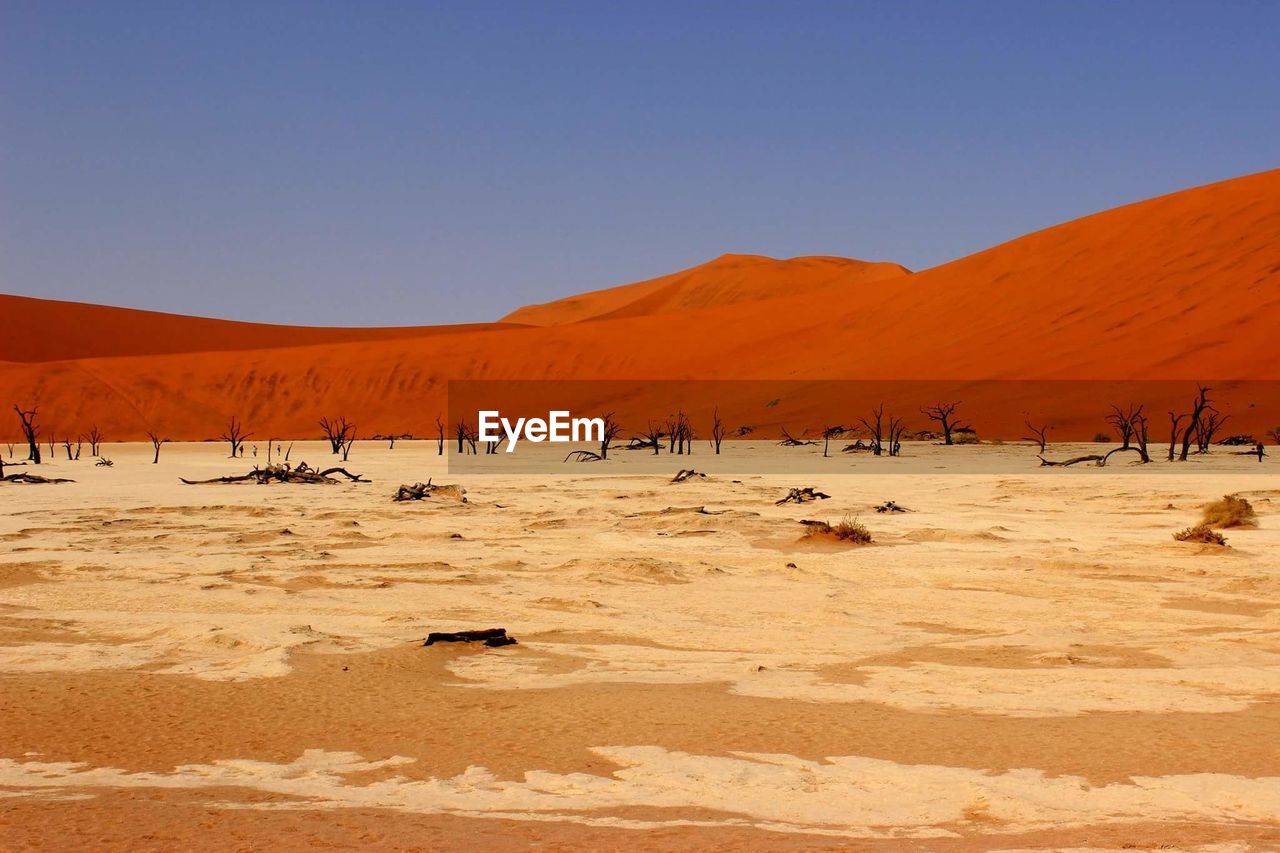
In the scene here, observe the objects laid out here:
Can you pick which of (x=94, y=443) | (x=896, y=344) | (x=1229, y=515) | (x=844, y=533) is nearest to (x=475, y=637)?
(x=844, y=533)

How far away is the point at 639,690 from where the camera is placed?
23.3 ft

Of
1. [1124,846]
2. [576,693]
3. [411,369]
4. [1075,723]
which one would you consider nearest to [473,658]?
[576,693]

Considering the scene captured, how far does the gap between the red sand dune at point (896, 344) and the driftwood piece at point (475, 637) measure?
137 ft

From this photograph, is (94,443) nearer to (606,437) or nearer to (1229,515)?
(606,437)

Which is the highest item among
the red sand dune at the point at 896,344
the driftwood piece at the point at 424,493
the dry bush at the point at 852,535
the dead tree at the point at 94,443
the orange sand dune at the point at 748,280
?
the orange sand dune at the point at 748,280

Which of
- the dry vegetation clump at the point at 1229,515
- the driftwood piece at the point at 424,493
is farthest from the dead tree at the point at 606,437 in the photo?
the dry vegetation clump at the point at 1229,515

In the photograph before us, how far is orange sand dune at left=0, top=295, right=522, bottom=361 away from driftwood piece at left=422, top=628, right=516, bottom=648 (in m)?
107

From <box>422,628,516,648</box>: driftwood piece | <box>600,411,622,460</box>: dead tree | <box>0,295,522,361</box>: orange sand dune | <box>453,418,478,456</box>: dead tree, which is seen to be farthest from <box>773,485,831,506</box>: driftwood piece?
<box>0,295,522,361</box>: orange sand dune

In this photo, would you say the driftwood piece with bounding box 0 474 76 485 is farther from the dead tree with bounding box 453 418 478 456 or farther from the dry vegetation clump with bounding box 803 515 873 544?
the dry vegetation clump with bounding box 803 515 873 544

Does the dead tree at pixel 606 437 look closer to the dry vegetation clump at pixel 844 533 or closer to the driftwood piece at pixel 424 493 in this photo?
the driftwood piece at pixel 424 493

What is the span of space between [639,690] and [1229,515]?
1178 cm

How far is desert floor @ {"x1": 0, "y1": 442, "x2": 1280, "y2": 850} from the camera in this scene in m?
4.78

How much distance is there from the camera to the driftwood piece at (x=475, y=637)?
27.1ft

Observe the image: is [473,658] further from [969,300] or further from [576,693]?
[969,300]
